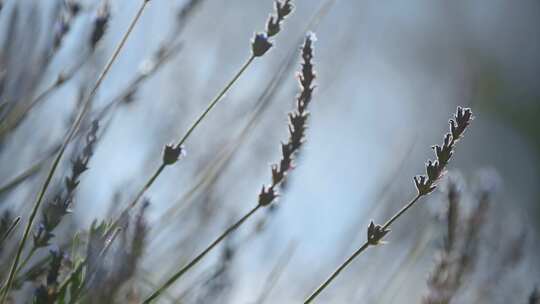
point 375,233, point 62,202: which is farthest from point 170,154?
point 375,233

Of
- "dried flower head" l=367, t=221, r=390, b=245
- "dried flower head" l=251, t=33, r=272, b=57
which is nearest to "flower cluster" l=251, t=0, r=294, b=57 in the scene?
"dried flower head" l=251, t=33, r=272, b=57

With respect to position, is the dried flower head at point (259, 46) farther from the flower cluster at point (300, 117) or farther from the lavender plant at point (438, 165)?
the lavender plant at point (438, 165)

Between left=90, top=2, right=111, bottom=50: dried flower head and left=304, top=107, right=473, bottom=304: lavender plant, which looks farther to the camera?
left=90, top=2, right=111, bottom=50: dried flower head

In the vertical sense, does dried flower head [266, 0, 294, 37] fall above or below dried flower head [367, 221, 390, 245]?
above

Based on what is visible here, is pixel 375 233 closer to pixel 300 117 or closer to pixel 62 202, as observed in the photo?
pixel 300 117

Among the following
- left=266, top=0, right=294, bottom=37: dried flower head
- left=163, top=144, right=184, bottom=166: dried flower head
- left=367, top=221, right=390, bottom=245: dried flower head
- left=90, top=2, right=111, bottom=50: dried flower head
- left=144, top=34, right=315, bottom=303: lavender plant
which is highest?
left=90, top=2, right=111, bottom=50: dried flower head

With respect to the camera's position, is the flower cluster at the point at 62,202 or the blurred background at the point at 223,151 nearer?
the flower cluster at the point at 62,202

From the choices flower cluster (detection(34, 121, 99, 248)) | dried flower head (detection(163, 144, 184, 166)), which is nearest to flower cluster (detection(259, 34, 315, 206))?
dried flower head (detection(163, 144, 184, 166))

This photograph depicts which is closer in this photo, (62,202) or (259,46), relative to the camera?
(62,202)

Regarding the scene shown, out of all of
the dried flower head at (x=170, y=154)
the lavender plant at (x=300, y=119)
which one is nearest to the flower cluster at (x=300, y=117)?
the lavender plant at (x=300, y=119)

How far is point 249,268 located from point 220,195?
297 millimetres

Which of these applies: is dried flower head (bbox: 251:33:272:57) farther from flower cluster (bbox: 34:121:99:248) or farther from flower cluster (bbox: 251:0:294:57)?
flower cluster (bbox: 34:121:99:248)

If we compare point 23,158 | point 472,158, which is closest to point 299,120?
point 23,158

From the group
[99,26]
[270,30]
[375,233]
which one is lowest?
[375,233]
